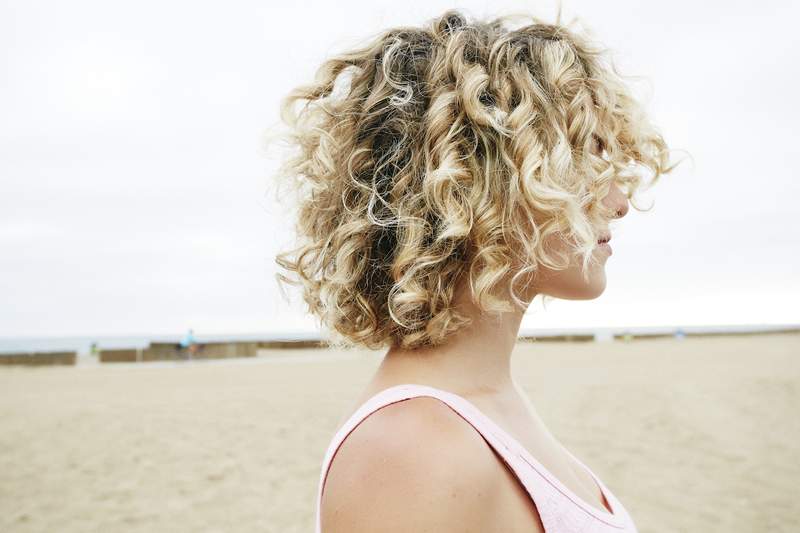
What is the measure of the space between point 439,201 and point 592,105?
0.49m

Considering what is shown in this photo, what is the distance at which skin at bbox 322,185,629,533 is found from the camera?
1022mm

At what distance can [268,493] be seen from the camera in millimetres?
7809

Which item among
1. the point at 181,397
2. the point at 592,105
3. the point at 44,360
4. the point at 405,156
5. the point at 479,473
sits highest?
A: the point at 592,105

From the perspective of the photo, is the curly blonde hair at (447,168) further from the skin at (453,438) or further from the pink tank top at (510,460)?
the pink tank top at (510,460)

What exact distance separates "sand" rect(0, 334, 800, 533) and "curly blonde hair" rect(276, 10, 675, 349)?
602 centimetres

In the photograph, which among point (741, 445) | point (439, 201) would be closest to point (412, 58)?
point (439, 201)

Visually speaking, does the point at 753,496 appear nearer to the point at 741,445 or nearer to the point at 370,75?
the point at 741,445

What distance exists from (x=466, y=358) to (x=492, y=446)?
0.27 meters

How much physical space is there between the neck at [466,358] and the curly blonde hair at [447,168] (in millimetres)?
35

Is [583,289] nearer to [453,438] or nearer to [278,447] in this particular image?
[453,438]

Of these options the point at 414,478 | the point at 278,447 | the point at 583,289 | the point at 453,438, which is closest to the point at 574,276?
the point at 583,289

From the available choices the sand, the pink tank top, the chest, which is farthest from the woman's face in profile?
the sand

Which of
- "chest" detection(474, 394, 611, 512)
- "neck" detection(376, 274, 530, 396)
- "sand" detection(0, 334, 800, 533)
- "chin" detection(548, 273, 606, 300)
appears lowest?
"sand" detection(0, 334, 800, 533)

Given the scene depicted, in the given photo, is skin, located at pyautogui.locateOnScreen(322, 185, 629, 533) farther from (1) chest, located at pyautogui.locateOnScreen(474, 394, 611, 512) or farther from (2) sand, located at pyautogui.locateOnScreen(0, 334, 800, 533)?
(2) sand, located at pyautogui.locateOnScreen(0, 334, 800, 533)
